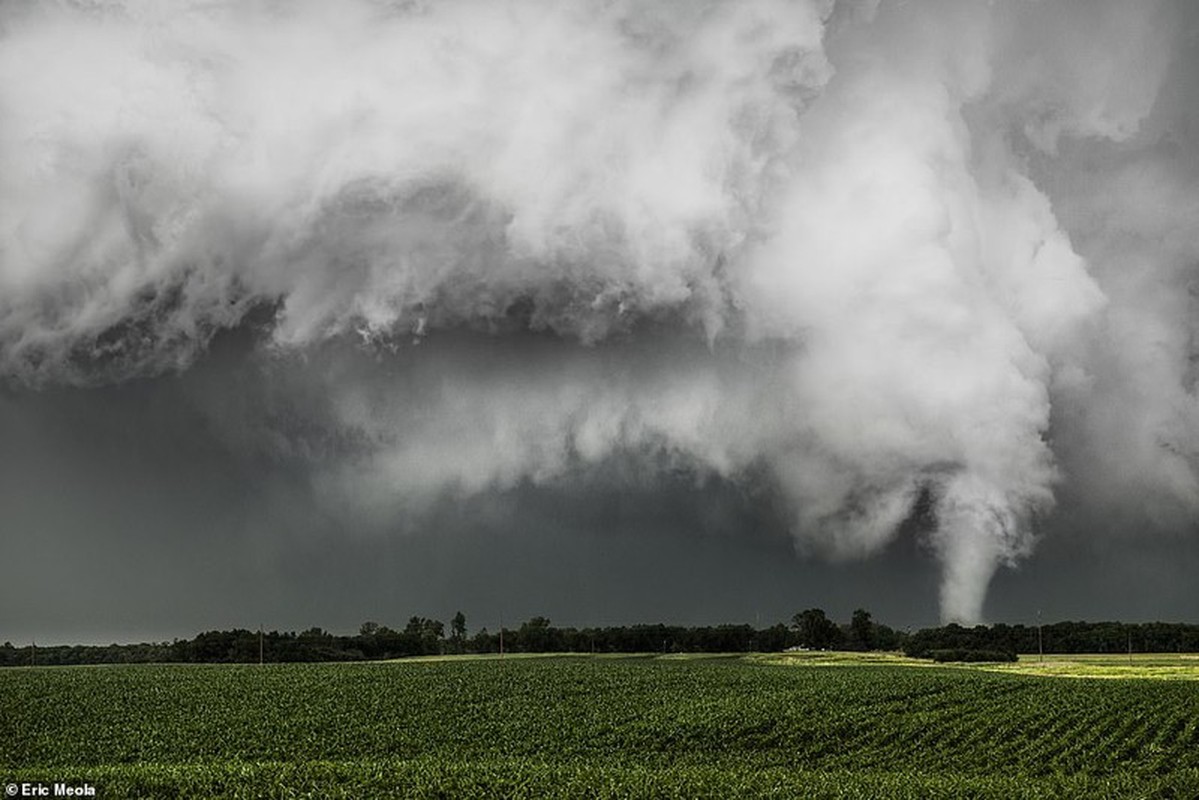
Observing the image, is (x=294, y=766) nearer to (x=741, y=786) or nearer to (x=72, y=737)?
(x=741, y=786)

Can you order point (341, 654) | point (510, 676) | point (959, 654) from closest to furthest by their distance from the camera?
point (510, 676), point (959, 654), point (341, 654)

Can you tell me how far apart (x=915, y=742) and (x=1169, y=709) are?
→ 23805 mm

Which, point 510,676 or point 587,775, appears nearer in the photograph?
point 587,775

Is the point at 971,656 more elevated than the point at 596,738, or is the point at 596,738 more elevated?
the point at 596,738

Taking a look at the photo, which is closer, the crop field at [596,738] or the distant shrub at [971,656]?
the crop field at [596,738]

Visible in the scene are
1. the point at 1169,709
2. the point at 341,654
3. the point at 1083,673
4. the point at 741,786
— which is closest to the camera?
the point at 741,786

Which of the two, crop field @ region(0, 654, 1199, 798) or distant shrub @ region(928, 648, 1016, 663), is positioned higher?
crop field @ region(0, 654, 1199, 798)

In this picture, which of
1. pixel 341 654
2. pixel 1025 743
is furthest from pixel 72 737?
pixel 341 654

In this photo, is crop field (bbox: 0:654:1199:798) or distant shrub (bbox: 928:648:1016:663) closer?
crop field (bbox: 0:654:1199:798)

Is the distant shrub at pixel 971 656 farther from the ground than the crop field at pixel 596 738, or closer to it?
closer to it

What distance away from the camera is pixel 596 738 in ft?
161

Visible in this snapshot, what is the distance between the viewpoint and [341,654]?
180625mm

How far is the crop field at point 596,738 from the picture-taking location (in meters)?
30.9

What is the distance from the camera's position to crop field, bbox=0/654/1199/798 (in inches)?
1216
